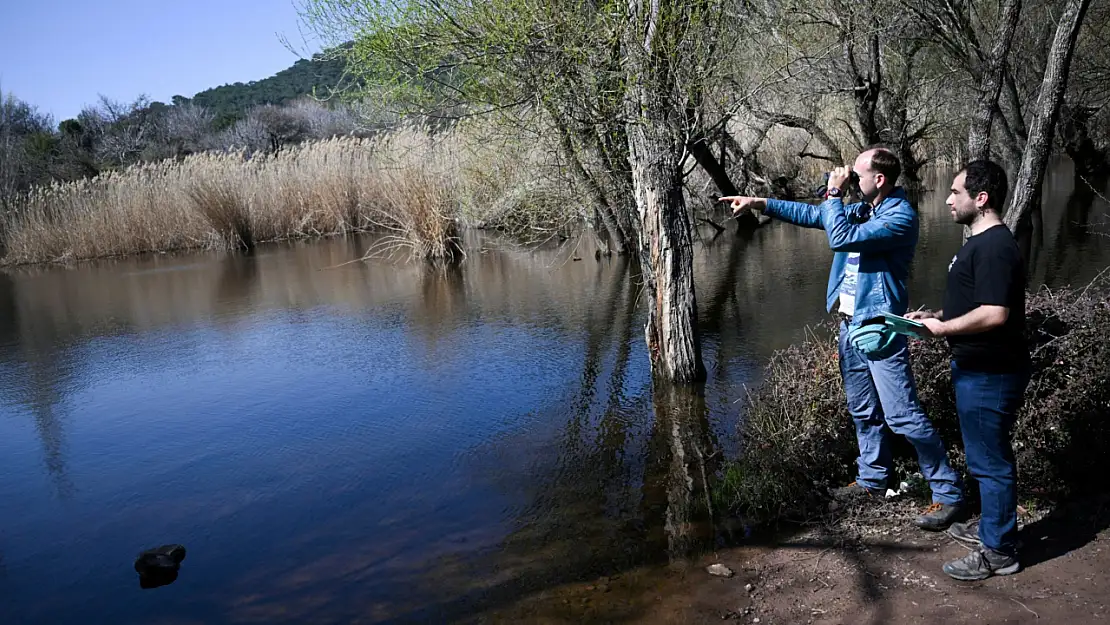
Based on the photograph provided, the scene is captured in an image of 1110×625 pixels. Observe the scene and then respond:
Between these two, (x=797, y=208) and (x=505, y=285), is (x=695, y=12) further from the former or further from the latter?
(x=505, y=285)

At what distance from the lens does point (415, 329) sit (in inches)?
414

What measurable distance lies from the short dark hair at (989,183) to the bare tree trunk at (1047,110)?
6.18m

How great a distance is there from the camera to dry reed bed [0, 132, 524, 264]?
851 inches

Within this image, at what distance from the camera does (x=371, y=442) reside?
6.58 m

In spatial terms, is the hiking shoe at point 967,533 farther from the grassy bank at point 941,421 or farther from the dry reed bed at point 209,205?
the dry reed bed at point 209,205

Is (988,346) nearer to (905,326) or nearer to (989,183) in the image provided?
(905,326)

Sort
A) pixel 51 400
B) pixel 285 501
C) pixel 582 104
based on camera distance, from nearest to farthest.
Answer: pixel 285 501 < pixel 582 104 < pixel 51 400

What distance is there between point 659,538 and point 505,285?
9.09m

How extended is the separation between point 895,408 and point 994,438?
591mm

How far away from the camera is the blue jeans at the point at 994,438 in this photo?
3275mm

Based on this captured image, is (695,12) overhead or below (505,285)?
overhead

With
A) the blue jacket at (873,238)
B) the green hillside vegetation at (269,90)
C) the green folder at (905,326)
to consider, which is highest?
the green hillside vegetation at (269,90)

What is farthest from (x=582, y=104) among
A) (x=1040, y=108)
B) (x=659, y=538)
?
(x=1040, y=108)

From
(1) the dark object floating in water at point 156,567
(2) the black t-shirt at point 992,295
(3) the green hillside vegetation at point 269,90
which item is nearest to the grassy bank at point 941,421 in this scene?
(2) the black t-shirt at point 992,295
